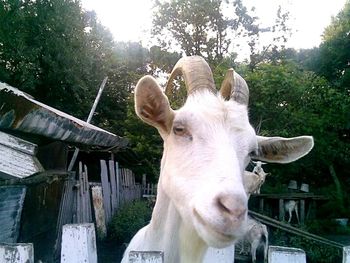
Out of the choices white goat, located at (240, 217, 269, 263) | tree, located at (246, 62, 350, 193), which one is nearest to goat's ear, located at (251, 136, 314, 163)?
white goat, located at (240, 217, 269, 263)

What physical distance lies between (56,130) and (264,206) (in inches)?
424

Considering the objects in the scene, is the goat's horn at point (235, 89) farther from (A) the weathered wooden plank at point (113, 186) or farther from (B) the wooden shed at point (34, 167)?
(A) the weathered wooden plank at point (113, 186)

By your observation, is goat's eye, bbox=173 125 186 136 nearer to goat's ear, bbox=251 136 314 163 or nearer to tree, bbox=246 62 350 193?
goat's ear, bbox=251 136 314 163

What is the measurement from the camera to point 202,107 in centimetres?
238

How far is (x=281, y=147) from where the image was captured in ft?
9.00

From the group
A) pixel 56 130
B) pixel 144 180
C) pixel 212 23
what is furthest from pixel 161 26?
pixel 56 130

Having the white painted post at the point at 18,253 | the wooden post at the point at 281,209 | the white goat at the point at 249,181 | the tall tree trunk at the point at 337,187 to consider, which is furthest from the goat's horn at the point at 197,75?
the tall tree trunk at the point at 337,187

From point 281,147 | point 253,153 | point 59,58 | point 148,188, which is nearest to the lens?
point 253,153

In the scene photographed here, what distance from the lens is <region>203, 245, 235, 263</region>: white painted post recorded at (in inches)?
87.3

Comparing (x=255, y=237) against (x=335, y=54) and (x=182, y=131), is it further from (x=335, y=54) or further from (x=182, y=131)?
(x=335, y=54)

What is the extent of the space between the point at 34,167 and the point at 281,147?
151cm

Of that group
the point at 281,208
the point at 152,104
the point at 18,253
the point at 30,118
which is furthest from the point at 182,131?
the point at 281,208

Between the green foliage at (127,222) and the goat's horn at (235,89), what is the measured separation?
7.47 m

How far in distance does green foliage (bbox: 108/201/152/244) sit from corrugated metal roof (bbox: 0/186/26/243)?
19.2ft
